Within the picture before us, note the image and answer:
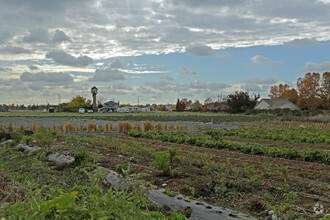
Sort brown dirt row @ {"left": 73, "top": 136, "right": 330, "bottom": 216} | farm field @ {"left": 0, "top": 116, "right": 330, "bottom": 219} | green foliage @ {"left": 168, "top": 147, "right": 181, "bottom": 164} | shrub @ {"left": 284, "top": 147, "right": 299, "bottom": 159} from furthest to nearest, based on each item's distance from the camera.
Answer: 1. shrub @ {"left": 284, "top": 147, "right": 299, "bottom": 159}
2. green foliage @ {"left": 168, "top": 147, "right": 181, "bottom": 164}
3. brown dirt row @ {"left": 73, "top": 136, "right": 330, "bottom": 216}
4. farm field @ {"left": 0, "top": 116, "right": 330, "bottom": 219}

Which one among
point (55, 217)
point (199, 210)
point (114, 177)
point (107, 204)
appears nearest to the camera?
point (55, 217)

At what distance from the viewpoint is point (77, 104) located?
84.3 metres

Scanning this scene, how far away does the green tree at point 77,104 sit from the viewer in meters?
81.9

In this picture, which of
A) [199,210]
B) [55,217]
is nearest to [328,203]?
[199,210]

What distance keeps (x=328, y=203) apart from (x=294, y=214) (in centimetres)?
114

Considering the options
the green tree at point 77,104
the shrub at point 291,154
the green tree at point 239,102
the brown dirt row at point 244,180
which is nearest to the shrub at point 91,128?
the brown dirt row at point 244,180

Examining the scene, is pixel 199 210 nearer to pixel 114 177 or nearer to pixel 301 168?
pixel 114 177

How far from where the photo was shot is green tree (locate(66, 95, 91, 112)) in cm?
8190

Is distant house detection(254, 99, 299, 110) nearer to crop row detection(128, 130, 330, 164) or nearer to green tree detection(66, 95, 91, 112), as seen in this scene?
green tree detection(66, 95, 91, 112)

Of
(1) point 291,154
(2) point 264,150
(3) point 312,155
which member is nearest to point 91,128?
(2) point 264,150

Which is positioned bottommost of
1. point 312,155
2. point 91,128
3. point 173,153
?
point 91,128

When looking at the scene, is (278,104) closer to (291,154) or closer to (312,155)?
(291,154)

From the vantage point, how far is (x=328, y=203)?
5.23m

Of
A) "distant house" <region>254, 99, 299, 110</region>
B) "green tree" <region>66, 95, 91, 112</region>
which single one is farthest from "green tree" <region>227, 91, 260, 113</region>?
"green tree" <region>66, 95, 91, 112</region>
